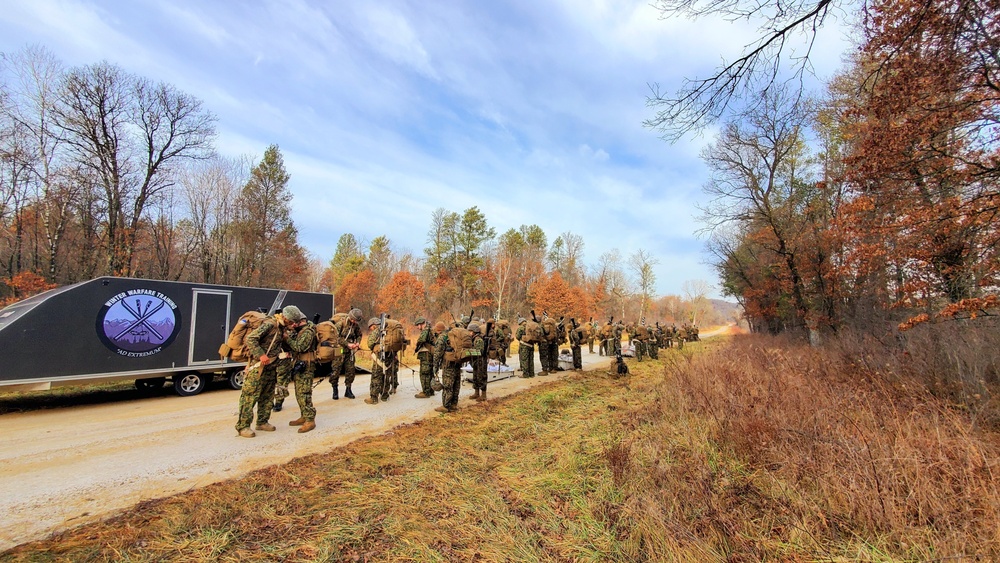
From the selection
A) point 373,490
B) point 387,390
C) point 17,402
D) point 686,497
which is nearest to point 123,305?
point 17,402

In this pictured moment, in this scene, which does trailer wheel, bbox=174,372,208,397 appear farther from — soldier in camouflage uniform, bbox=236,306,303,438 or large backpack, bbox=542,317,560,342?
large backpack, bbox=542,317,560,342

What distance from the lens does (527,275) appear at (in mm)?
49344

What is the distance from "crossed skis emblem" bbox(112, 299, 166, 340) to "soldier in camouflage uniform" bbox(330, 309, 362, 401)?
4.13m

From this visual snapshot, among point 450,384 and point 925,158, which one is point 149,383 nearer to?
point 450,384

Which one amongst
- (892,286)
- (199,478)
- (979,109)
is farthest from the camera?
(892,286)

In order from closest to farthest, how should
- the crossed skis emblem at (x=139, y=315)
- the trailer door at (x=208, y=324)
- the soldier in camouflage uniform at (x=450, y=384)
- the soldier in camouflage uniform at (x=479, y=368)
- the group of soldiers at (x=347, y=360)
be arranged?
1. the group of soldiers at (x=347, y=360)
2. the soldier in camouflage uniform at (x=450, y=384)
3. the crossed skis emblem at (x=139, y=315)
4. the soldier in camouflage uniform at (x=479, y=368)
5. the trailer door at (x=208, y=324)

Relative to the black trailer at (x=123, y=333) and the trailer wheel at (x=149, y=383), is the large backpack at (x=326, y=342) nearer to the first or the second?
the black trailer at (x=123, y=333)

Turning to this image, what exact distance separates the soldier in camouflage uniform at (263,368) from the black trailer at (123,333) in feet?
14.0

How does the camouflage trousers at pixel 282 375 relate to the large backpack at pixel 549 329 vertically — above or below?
below

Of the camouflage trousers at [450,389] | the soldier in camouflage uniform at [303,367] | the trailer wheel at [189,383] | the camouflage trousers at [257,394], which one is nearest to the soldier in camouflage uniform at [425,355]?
the camouflage trousers at [450,389]

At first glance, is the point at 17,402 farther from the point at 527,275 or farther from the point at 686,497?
the point at 527,275

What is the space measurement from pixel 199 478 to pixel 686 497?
18.1ft

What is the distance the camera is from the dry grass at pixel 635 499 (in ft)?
9.43

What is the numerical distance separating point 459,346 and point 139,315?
7688 mm
